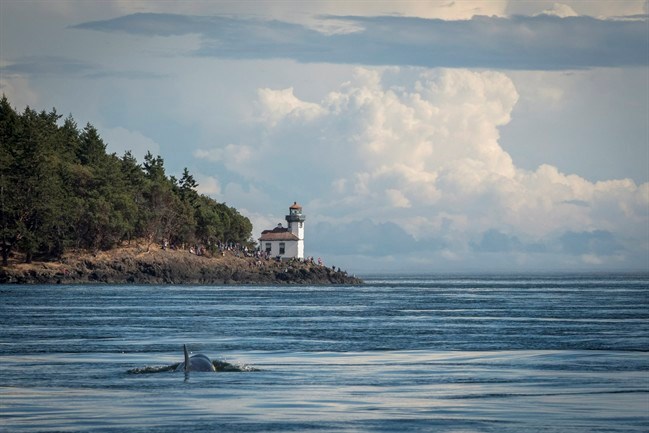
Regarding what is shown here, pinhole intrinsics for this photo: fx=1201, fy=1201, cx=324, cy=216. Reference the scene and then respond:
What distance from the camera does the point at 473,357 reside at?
184 feet

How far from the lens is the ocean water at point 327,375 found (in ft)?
116

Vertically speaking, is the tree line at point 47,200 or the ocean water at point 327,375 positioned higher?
the tree line at point 47,200

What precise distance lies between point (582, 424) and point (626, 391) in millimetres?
7819

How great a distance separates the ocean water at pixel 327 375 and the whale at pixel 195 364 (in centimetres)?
109

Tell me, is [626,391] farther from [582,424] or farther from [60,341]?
[60,341]

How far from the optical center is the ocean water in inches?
1398

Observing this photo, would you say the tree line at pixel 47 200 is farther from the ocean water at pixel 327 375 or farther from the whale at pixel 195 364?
the whale at pixel 195 364

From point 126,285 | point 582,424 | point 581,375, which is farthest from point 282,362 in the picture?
point 126,285

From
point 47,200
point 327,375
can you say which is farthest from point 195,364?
point 47,200

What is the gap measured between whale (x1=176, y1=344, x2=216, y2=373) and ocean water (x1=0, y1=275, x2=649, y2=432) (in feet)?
3.57

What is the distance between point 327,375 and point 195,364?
5.61m

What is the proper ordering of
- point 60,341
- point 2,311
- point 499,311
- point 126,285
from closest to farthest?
point 60,341 → point 2,311 → point 499,311 → point 126,285

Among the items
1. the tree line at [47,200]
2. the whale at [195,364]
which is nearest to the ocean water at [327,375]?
the whale at [195,364]

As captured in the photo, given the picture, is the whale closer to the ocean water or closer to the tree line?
the ocean water
